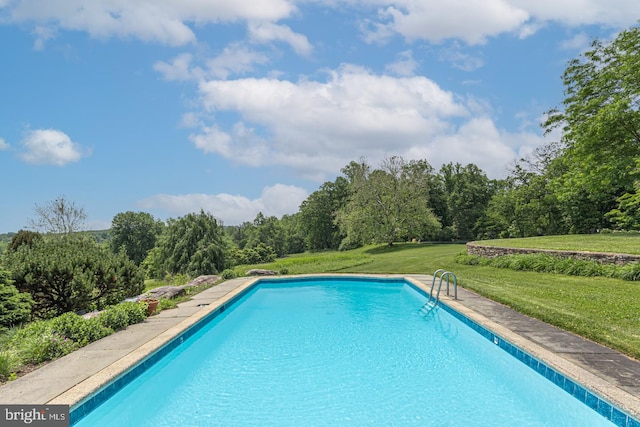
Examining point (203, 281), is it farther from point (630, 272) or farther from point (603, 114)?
point (603, 114)

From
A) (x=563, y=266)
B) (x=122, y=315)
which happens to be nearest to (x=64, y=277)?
(x=122, y=315)

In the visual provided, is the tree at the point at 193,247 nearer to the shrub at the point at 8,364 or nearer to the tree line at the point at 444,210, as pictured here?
the tree line at the point at 444,210

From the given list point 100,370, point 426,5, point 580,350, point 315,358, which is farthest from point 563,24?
point 100,370

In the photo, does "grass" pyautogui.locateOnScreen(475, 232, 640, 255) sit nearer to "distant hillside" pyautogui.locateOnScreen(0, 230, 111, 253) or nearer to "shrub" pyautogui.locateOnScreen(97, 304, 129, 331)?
"shrub" pyautogui.locateOnScreen(97, 304, 129, 331)

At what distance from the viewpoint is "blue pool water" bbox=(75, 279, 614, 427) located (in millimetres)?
3992

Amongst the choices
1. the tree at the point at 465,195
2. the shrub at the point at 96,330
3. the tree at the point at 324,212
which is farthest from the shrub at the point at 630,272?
the tree at the point at 324,212

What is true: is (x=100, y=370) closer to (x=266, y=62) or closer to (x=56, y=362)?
(x=56, y=362)

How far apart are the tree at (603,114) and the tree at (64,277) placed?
1777 cm

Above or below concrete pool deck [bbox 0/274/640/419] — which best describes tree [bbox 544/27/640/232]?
above

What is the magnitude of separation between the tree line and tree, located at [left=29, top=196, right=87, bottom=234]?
0.22 ft

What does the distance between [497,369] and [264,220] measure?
2281 inches

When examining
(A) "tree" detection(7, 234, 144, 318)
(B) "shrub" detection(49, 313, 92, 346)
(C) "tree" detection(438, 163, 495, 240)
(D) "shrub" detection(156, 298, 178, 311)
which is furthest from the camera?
(C) "tree" detection(438, 163, 495, 240)

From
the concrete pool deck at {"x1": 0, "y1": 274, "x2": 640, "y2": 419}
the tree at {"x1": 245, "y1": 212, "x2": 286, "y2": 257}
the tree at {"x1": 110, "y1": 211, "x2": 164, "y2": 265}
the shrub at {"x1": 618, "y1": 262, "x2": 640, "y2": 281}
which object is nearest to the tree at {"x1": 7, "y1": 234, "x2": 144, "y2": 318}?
the concrete pool deck at {"x1": 0, "y1": 274, "x2": 640, "y2": 419}

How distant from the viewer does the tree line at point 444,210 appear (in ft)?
26.7
